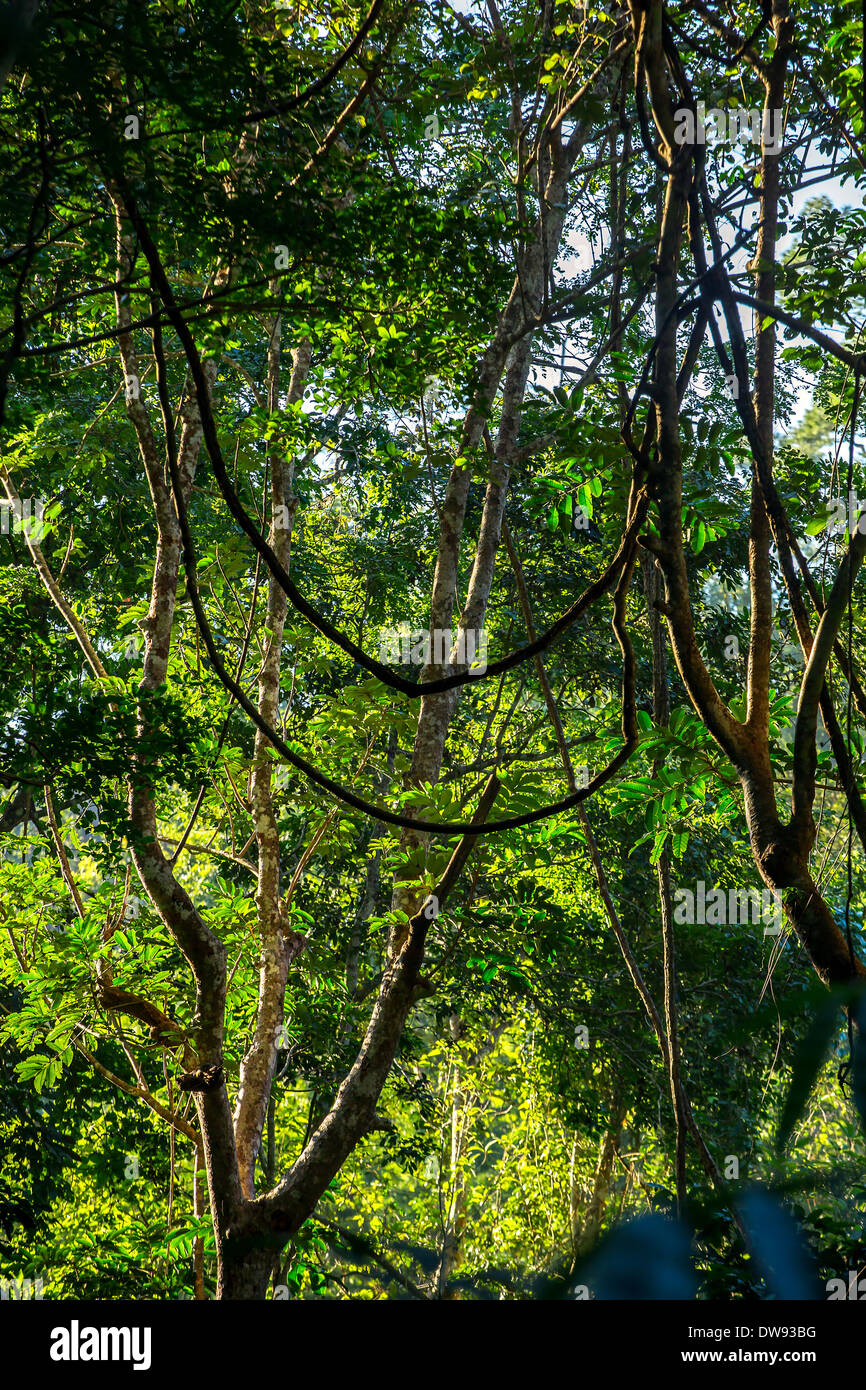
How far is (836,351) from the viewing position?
1.27 metres

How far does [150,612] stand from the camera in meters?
3.40

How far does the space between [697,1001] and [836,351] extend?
204 inches

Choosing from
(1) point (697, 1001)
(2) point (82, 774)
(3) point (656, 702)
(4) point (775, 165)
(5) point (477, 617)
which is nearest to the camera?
(4) point (775, 165)

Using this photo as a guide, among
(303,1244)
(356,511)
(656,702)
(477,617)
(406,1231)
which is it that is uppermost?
(356,511)

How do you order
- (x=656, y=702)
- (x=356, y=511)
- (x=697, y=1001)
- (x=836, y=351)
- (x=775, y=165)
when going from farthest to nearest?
1. (x=356, y=511)
2. (x=697, y=1001)
3. (x=656, y=702)
4. (x=775, y=165)
5. (x=836, y=351)

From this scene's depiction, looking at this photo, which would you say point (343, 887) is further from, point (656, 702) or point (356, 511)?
point (656, 702)

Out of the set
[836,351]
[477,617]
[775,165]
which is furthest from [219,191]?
[477,617]

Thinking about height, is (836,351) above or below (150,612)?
below

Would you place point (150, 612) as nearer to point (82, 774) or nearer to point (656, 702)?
point (82, 774)

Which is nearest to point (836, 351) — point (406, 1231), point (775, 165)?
point (775, 165)

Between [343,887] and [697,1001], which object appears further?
[343,887]

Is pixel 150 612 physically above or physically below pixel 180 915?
above
